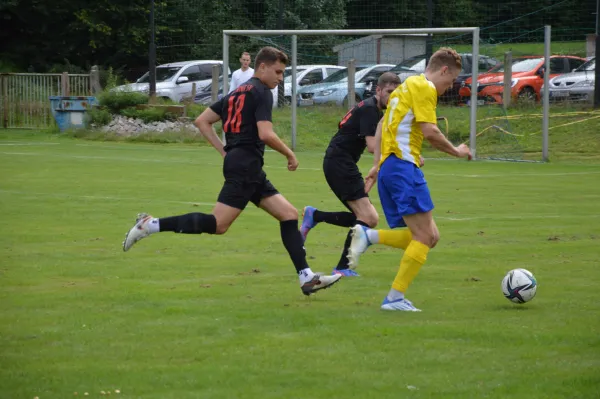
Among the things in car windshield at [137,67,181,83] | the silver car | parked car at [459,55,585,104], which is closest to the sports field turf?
parked car at [459,55,585,104]

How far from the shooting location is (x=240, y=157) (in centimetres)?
761

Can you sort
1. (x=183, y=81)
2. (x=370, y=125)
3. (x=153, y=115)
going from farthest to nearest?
(x=183, y=81) → (x=153, y=115) → (x=370, y=125)

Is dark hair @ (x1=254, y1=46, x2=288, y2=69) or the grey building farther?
the grey building

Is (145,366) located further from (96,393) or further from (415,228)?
(415,228)

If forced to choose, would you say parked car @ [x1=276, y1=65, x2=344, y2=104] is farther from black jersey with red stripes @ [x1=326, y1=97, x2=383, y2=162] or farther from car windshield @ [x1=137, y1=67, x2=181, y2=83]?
black jersey with red stripes @ [x1=326, y1=97, x2=383, y2=162]

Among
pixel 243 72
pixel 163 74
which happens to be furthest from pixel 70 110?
pixel 243 72

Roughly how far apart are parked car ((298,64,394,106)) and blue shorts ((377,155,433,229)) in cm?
1860

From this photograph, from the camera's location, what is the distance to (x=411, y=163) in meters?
7.21

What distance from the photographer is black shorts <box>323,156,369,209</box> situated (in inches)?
357

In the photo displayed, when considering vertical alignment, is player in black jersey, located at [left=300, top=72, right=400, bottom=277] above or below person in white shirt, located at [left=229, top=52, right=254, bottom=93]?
below

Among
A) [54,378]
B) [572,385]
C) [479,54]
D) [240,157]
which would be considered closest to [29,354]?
[54,378]

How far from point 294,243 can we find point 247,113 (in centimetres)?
106

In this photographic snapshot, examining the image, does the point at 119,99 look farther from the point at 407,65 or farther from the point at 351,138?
the point at 351,138

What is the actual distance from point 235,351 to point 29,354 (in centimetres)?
117
